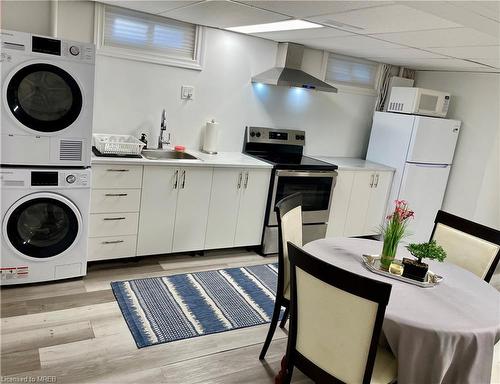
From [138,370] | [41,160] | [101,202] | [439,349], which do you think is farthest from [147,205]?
[439,349]

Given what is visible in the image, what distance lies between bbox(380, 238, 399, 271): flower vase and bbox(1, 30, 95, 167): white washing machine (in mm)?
2090

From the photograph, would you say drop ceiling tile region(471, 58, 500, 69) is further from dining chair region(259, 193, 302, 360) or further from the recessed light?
dining chair region(259, 193, 302, 360)

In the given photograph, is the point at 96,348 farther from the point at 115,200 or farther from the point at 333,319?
the point at 333,319

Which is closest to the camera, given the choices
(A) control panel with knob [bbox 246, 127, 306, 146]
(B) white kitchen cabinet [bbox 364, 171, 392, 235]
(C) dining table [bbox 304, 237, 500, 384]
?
(C) dining table [bbox 304, 237, 500, 384]

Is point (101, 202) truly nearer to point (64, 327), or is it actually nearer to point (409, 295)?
point (64, 327)

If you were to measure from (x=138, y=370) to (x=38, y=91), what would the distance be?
6.20 feet

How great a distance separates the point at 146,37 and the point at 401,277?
2.89 m

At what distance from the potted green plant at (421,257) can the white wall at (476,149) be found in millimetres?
3002

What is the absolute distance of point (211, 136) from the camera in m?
3.97

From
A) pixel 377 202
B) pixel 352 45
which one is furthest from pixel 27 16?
pixel 377 202

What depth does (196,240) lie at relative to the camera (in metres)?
3.70

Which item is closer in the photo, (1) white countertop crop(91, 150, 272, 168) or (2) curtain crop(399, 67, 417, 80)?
(1) white countertop crop(91, 150, 272, 168)

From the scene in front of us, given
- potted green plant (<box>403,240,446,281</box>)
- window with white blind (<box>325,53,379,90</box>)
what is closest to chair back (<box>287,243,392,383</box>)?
potted green plant (<box>403,240,446,281</box>)

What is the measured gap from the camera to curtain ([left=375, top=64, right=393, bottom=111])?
505 centimetres
